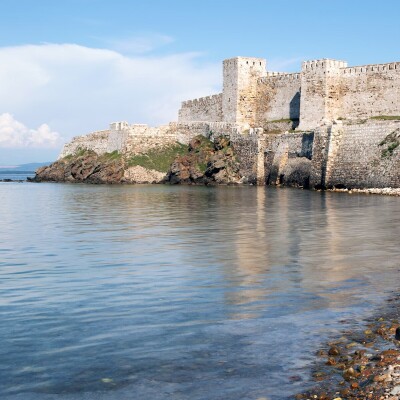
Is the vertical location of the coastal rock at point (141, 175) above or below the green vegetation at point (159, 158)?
below

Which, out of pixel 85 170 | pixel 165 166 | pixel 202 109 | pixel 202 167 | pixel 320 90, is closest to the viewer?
pixel 320 90

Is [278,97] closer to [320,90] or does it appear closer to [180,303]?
[320,90]

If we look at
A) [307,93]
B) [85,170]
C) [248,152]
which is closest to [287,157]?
[248,152]

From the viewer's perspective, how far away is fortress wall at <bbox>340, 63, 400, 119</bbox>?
174 ft

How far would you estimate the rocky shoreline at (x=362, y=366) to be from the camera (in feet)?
25.7

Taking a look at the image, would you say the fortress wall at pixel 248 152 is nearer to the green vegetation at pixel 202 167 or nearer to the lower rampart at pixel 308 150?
the lower rampart at pixel 308 150

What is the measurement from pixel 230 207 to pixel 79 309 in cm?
2242

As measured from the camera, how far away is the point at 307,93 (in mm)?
56812

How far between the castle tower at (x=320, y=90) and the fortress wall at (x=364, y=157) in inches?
263

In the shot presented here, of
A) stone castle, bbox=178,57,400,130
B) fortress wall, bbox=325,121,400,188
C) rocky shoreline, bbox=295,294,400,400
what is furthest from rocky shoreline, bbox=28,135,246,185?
rocky shoreline, bbox=295,294,400,400

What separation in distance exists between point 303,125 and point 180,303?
4670 centimetres

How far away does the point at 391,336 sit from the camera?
9.91 m

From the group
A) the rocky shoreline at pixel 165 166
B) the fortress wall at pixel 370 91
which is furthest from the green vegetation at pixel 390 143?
the rocky shoreline at pixel 165 166

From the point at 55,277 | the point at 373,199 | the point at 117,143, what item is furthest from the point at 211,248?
the point at 117,143
